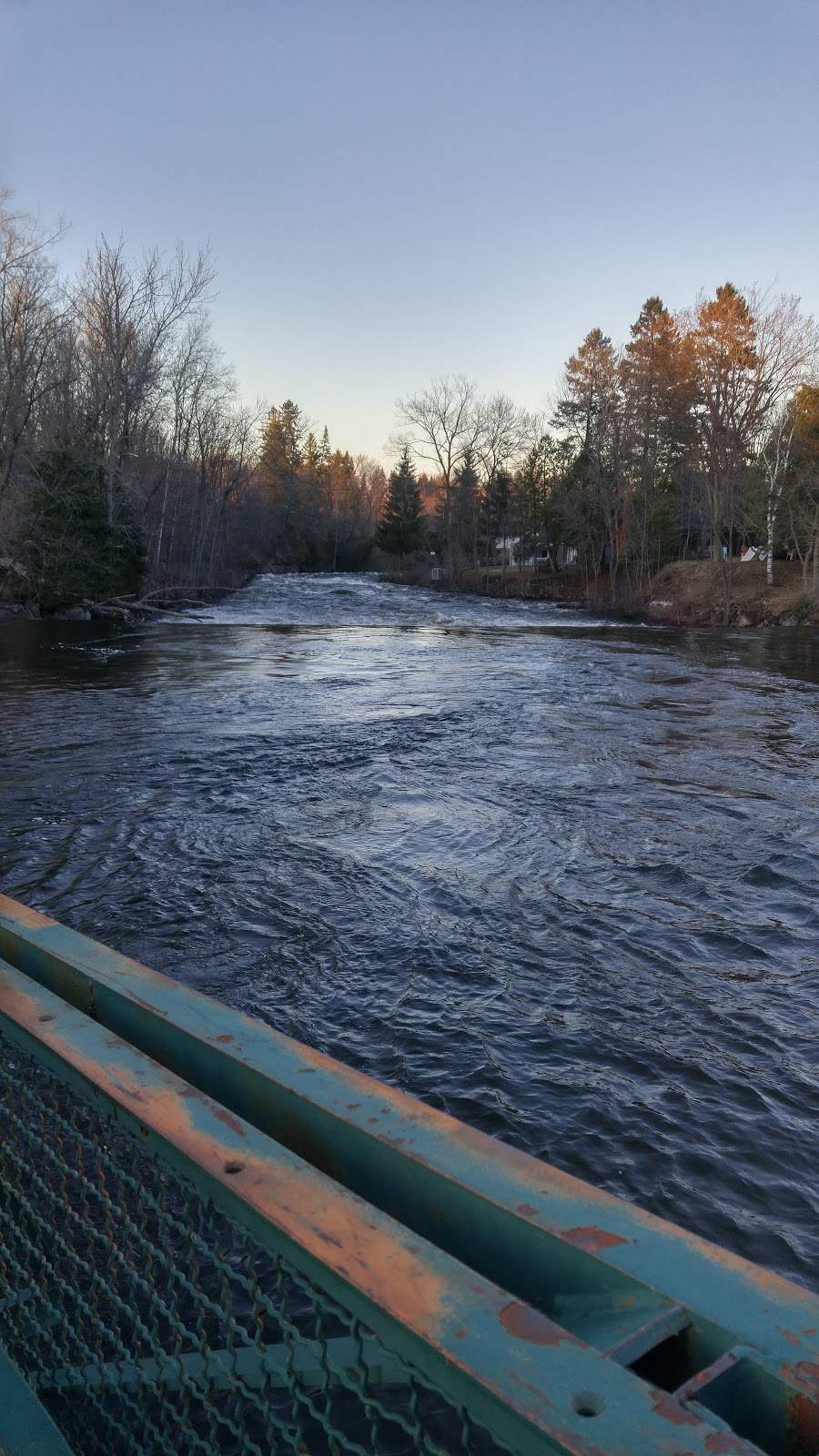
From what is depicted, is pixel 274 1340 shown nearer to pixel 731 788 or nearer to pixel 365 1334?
pixel 365 1334

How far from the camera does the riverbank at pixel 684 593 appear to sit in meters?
35.3

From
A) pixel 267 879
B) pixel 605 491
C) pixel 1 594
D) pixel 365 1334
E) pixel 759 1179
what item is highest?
pixel 605 491

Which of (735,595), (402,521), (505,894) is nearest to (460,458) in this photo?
(402,521)

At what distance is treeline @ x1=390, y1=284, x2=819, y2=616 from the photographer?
1453 inches

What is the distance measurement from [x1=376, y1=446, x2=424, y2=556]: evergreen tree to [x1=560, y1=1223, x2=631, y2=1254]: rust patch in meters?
82.4

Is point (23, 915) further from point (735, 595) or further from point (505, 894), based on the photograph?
point (735, 595)

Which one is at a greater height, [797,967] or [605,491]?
[605,491]

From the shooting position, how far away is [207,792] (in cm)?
902

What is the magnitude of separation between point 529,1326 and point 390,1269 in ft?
0.53

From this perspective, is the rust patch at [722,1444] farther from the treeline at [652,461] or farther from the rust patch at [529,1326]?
the treeline at [652,461]

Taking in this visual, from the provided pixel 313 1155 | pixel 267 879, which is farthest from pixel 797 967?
pixel 313 1155

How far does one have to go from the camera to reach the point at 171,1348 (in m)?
2.67

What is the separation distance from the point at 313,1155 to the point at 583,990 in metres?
3.96

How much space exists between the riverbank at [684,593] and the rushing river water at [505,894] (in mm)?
22174
